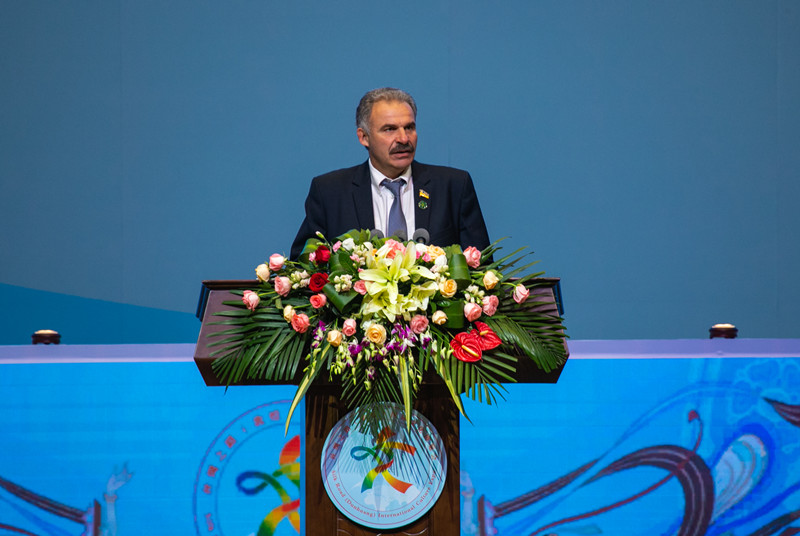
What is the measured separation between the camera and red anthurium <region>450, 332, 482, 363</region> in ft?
4.68

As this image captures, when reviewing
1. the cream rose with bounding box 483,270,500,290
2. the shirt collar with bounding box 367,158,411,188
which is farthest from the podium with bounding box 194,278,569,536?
the shirt collar with bounding box 367,158,411,188

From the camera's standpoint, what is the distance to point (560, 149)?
466 cm

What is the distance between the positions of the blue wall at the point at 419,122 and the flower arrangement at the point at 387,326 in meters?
3.16

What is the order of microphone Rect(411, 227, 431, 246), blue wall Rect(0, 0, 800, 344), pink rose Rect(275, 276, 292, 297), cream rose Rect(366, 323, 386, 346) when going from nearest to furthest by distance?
cream rose Rect(366, 323, 386, 346) < pink rose Rect(275, 276, 292, 297) < microphone Rect(411, 227, 431, 246) < blue wall Rect(0, 0, 800, 344)

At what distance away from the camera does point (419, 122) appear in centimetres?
459

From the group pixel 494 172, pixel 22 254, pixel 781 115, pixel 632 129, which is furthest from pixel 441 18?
pixel 22 254

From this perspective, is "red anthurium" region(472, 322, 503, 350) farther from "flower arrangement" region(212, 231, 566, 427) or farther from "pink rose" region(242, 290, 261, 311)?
"pink rose" region(242, 290, 261, 311)

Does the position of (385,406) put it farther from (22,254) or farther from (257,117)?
(22,254)

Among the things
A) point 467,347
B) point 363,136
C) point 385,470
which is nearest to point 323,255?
point 467,347

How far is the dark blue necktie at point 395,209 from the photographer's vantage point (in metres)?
2.31

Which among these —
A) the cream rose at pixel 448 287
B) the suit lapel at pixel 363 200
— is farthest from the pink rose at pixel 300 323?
the suit lapel at pixel 363 200

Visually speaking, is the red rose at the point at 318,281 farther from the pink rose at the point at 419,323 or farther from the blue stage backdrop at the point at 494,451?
the blue stage backdrop at the point at 494,451

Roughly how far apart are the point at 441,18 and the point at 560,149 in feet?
3.19

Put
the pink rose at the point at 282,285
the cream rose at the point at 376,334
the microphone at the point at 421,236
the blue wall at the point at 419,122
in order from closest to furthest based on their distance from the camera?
the cream rose at the point at 376,334 < the pink rose at the point at 282,285 < the microphone at the point at 421,236 < the blue wall at the point at 419,122
